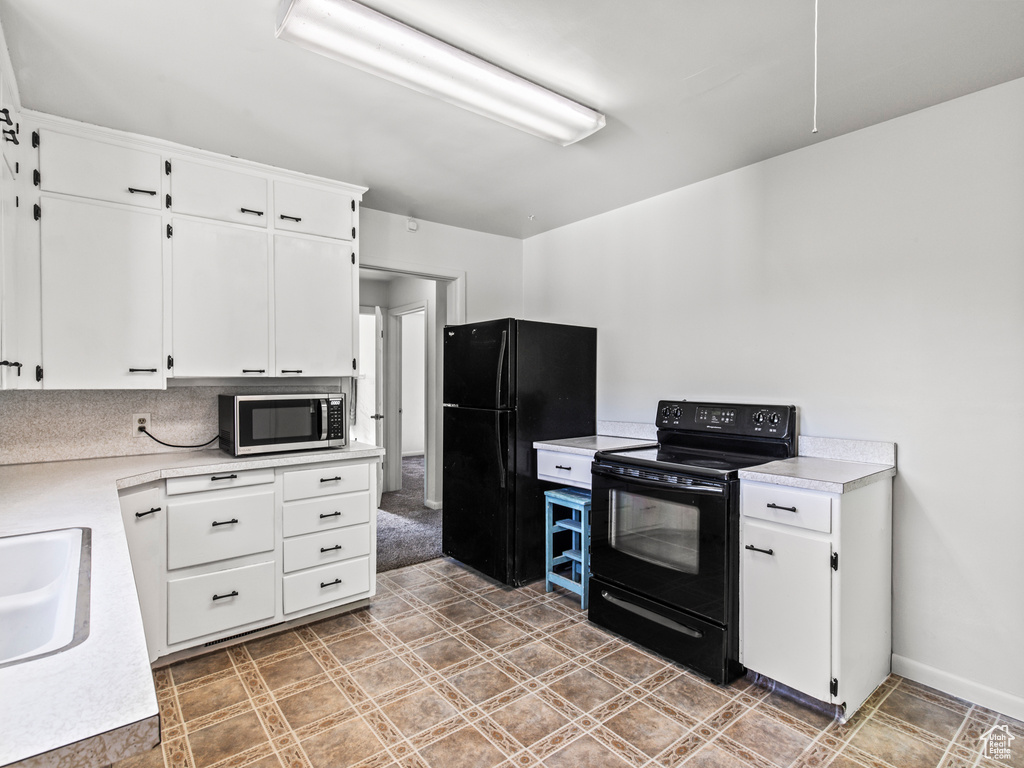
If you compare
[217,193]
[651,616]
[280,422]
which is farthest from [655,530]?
[217,193]

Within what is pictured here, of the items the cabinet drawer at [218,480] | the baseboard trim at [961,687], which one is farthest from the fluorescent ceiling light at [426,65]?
the baseboard trim at [961,687]

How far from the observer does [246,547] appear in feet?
8.39

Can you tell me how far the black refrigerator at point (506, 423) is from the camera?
10.6 ft

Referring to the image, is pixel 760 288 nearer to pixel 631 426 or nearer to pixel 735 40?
pixel 631 426

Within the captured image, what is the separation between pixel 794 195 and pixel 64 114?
10.9 ft

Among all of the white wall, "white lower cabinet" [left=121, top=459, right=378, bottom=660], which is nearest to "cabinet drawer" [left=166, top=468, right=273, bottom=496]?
"white lower cabinet" [left=121, top=459, right=378, bottom=660]

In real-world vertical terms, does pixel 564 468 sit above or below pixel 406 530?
above

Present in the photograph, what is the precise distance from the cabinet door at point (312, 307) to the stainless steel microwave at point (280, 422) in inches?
8.3

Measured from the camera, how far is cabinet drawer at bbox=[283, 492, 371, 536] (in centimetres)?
269

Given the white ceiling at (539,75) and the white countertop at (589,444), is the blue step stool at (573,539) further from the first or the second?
the white ceiling at (539,75)

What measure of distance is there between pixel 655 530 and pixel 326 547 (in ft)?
5.41

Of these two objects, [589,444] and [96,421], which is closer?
[96,421]

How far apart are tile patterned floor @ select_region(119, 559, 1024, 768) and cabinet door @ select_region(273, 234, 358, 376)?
138 centimetres

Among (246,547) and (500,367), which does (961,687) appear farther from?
(246,547)
